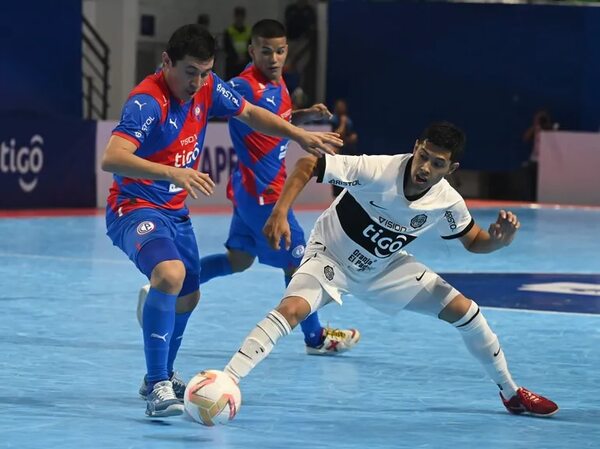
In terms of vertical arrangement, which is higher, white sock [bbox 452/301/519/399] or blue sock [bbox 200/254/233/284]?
white sock [bbox 452/301/519/399]

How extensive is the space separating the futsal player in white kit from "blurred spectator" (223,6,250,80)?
1914cm

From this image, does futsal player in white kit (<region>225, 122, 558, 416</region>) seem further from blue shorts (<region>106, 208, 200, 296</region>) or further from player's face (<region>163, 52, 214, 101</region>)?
player's face (<region>163, 52, 214, 101</region>)

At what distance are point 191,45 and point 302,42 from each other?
900 inches

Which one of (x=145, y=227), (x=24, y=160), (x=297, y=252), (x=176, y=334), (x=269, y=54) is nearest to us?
(x=145, y=227)

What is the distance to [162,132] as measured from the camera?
7727mm

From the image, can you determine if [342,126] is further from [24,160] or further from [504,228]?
[504,228]

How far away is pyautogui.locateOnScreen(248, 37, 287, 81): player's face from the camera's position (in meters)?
10.0

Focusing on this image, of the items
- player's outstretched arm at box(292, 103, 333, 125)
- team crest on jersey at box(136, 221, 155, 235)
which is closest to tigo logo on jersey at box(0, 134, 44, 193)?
player's outstretched arm at box(292, 103, 333, 125)

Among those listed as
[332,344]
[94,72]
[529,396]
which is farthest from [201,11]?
[529,396]

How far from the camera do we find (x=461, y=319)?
7945 mm

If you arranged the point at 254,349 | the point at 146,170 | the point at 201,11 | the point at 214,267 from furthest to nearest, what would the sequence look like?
the point at 201,11, the point at 214,267, the point at 254,349, the point at 146,170

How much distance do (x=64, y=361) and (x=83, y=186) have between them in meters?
13.3

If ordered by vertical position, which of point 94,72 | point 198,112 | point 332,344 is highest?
point 198,112

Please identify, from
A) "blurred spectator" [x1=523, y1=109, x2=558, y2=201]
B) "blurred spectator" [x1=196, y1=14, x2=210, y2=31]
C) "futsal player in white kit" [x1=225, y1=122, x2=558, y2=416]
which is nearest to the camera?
"futsal player in white kit" [x1=225, y1=122, x2=558, y2=416]
